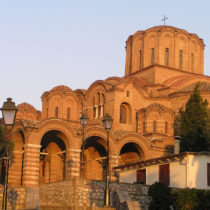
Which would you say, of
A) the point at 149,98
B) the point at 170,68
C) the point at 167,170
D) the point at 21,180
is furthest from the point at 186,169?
the point at 170,68

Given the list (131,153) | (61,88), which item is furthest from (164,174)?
(61,88)

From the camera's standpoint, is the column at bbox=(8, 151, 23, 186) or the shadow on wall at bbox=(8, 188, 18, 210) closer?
the shadow on wall at bbox=(8, 188, 18, 210)

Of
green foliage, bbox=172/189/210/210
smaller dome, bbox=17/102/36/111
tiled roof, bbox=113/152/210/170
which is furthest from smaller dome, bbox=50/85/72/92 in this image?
green foliage, bbox=172/189/210/210

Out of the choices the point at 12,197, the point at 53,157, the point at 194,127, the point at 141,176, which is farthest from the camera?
the point at 53,157

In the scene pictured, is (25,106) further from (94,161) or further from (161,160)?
(161,160)

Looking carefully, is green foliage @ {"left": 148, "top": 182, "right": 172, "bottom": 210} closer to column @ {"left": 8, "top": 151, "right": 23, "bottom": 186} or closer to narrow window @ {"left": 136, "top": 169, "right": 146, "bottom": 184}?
narrow window @ {"left": 136, "top": 169, "right": 146, "bottom": 184}

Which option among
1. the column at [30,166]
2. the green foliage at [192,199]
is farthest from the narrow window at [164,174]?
the column at [30,166]

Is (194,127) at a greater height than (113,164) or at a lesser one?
greater

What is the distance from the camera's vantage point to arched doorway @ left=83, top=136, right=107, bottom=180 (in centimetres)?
4134

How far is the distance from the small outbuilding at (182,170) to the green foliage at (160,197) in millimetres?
1296

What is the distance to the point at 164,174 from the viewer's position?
92.3 ft

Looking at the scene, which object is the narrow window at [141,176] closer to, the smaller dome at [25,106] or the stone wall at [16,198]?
the stone wall at [16,198]

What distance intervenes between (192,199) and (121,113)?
20709 mm

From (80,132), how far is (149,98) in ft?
38.6
